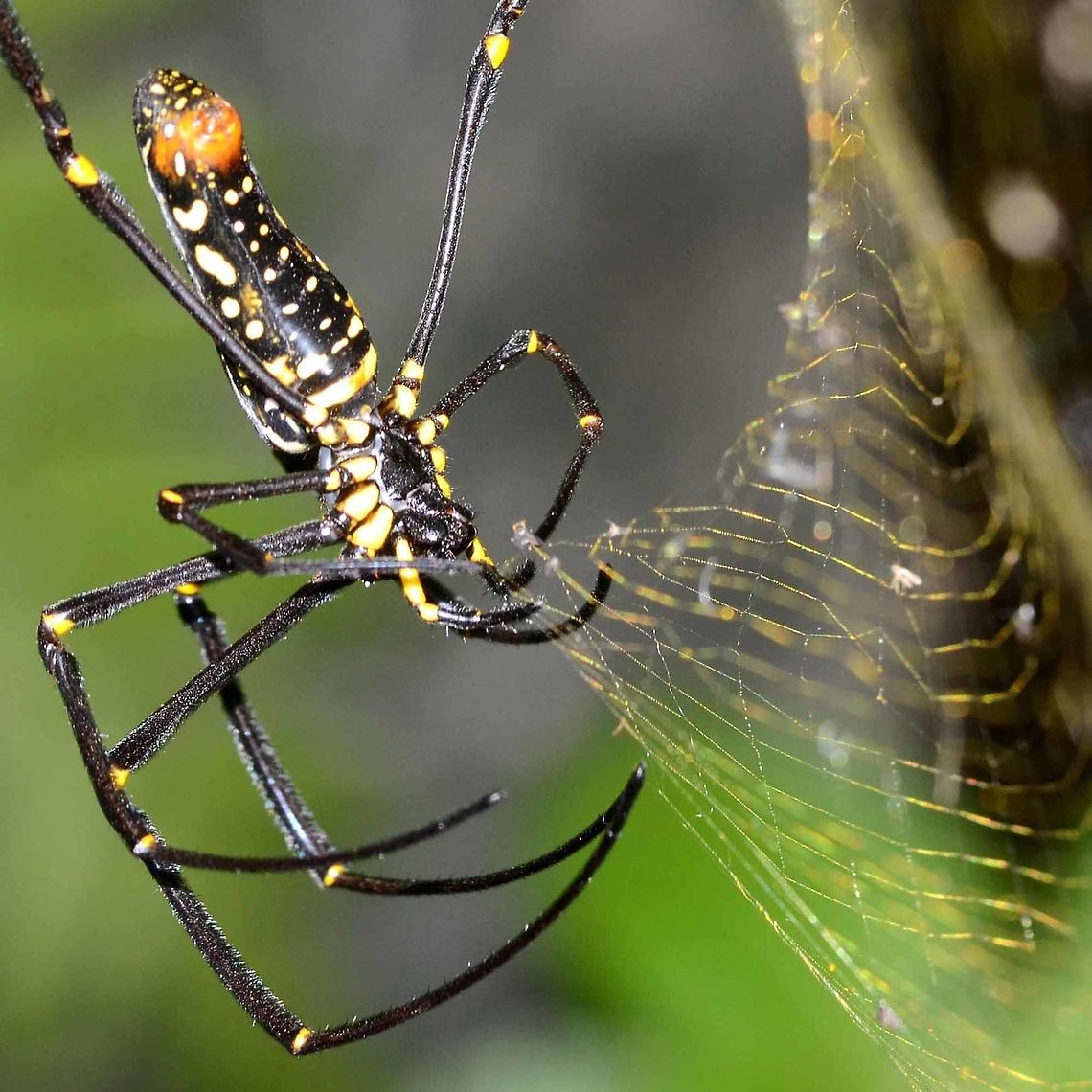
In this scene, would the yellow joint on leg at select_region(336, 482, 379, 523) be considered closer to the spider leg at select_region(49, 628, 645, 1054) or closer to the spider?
the spider

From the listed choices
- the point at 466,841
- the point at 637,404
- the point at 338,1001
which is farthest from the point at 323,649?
the point at 637,404

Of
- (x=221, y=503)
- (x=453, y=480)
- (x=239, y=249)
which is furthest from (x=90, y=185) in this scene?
(x=453, y=480)

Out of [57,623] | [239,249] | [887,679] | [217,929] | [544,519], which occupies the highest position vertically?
[239,249]

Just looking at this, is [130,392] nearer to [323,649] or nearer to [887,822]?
[323,649]

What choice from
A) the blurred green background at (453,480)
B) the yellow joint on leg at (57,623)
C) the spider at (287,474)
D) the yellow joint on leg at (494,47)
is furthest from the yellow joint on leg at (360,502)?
the blurred green background at (453,480)

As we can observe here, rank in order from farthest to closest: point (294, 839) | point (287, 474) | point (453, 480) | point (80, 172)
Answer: point (453, 480)
point (294, 839)
point (287, 474)
point (80, 172)

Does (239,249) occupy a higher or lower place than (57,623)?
higher

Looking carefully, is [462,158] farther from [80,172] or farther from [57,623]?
[57,623]
